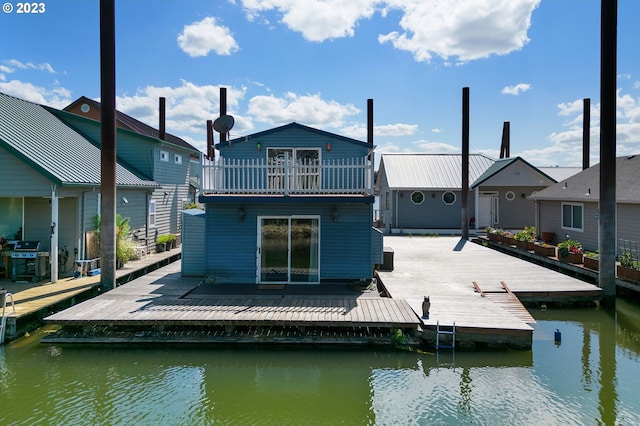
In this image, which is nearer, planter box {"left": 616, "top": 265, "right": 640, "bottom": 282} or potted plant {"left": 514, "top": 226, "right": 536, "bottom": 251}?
planter box {"left": 616, "top": 265, "right": 640, "bottom": 282}

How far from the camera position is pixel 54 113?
53.0 ft

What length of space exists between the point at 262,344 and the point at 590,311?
841 centimetres

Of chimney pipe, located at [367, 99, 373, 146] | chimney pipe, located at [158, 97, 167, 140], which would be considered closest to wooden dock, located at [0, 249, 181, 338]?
chimney pipe, located at [158, 97, 167, 140]

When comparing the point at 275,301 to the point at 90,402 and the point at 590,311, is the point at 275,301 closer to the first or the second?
the point at 90,402

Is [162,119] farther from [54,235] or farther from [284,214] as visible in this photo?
[284,214]

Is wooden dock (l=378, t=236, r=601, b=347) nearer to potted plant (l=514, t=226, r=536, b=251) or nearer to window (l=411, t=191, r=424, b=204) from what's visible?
potted plant (l=514, t=226, r=536, b=251)

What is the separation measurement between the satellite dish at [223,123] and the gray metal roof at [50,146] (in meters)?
3.71

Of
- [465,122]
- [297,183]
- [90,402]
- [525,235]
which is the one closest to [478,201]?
[465,122]

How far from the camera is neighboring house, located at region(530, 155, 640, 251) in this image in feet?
45.8

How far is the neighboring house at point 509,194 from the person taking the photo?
24734 mm

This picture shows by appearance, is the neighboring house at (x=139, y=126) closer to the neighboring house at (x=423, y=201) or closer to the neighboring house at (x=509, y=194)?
the neighboring house at (x=423, y=201)

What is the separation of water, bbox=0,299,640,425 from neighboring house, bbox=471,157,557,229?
1720cm

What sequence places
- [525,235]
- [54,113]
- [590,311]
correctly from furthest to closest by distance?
[525,235] → [54,113] → [590,311]

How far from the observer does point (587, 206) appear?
53.5 ft
